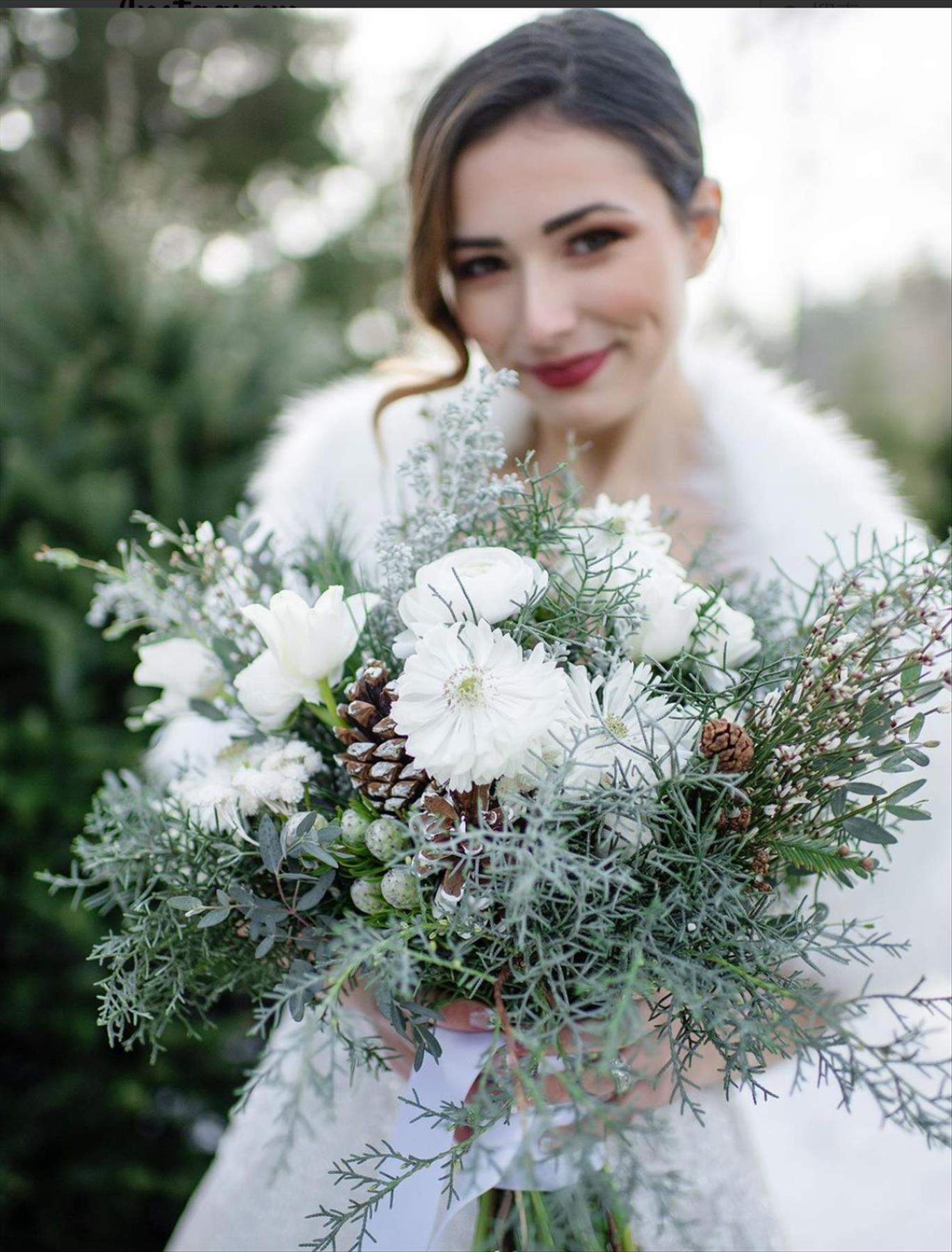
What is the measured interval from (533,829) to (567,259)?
1.10 metres

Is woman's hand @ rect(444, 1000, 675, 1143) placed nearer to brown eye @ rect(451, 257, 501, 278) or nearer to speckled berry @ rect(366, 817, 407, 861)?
speckled berry @ rect(366, 817, 407, 861)

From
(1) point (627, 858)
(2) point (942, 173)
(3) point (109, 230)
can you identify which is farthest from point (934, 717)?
(2) point (942, 173)

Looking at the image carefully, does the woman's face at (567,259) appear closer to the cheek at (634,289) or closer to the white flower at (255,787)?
the cheek at (634,289)

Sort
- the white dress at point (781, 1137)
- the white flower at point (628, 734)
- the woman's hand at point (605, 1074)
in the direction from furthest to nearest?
the white dress at point (781, 1137)
the white flower at point (628, 734)
the woman's hand at point (605, 1074)

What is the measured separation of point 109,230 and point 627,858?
245cm

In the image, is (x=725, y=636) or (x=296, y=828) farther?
(x=725, y=636)

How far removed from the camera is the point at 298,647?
3.26 ft

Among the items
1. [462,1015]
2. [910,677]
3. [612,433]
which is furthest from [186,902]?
[612,433]

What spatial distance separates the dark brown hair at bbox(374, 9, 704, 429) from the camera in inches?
63.7

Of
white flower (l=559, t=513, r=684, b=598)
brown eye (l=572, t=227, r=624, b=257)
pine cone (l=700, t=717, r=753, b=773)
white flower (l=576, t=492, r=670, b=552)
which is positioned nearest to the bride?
brown eye (l=572, t=227, r=624, b=257)

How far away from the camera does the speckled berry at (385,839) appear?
92cm

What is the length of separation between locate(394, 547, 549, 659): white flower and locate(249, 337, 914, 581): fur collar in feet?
2.05

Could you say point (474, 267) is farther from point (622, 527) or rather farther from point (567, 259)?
point (622, 527)

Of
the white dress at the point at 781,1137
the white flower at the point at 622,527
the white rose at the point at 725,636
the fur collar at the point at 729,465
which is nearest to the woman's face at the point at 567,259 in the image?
the fur collar at the point at 729,465
